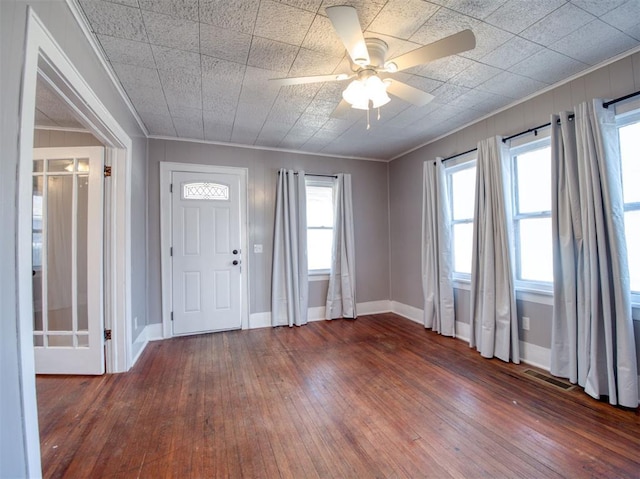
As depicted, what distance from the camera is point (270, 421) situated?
1918mm

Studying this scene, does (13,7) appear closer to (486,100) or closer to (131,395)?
(131,395)

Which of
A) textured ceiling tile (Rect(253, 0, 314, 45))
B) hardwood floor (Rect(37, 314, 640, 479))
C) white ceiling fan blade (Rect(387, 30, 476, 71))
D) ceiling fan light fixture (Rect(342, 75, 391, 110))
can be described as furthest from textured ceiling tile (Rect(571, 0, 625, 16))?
hardwood floor (Rect(37, 314, 640, 479))

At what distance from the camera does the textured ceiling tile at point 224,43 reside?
1802 mm

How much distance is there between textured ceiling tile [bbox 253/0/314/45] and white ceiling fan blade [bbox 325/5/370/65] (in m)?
0.37

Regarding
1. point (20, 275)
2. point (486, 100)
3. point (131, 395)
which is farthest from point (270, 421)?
point (486, 100)

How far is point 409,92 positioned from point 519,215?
1828 mm

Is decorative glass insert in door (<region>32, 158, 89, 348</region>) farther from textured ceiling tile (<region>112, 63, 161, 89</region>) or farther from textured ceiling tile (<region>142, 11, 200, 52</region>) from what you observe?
textured ceiling tile (<region>142, 11, 200, 52</region>)

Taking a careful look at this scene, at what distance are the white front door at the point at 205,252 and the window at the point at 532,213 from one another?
3307 mm

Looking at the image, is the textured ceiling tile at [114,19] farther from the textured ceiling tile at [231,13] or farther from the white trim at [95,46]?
the textured ceiling tile at [231,13]

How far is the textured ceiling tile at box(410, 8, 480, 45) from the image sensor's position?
170 cm

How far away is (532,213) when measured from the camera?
2754mm

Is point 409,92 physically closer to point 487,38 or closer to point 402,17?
point 402,17

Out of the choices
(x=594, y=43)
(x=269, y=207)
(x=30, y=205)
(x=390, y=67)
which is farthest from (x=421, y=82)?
(x=30, y=205)

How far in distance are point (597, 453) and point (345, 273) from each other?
3.05 meters
